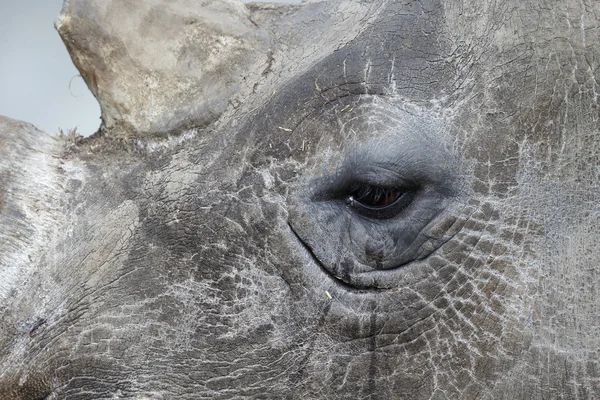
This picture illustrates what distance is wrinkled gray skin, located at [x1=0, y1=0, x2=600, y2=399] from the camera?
2424 mm

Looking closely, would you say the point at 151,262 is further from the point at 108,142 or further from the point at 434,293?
the point at 434,293

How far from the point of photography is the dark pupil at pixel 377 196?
2.46 m

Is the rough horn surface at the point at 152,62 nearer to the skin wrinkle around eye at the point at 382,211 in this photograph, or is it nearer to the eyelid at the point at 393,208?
the skin wrinkle around eye at the point at 382,211

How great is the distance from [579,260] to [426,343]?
0.51 m

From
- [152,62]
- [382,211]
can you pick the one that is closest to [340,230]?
[382,211]

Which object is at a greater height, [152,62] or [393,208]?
[152,62]

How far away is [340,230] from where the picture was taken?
247 centimetres

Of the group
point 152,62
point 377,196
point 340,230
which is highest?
point 152,62

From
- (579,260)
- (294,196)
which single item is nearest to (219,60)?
(294,196)

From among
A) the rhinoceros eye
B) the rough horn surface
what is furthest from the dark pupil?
the rough horn surface

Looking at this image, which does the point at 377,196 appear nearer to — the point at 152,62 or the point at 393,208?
the point at 393,208

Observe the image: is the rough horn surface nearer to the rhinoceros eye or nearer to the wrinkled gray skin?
the wrinkled gray skin

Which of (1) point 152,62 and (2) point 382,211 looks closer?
(2) point 382,211

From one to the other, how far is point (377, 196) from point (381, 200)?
17mm
